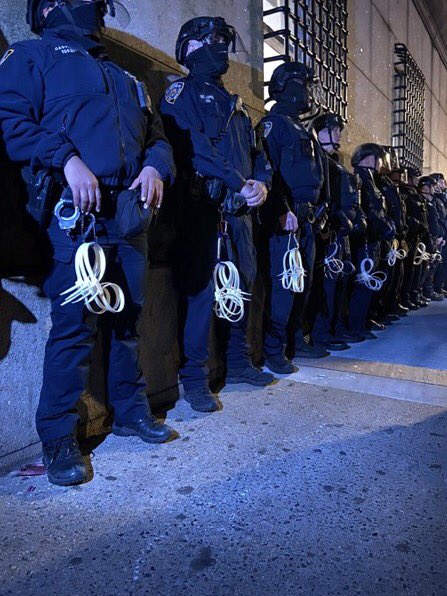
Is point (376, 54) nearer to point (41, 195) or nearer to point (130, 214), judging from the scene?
point (130, 214)

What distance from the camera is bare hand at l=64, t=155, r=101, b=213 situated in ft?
5.52

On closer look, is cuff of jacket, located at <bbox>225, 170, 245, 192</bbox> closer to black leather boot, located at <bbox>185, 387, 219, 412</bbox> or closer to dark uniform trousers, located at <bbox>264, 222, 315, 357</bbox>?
dark uniform trousers, located at <bbox>264, 222, 315, 357</bbox>

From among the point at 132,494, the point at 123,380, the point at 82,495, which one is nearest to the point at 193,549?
the point at 132,494

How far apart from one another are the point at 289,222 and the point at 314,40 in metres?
2.84

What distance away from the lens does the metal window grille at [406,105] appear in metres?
8.02

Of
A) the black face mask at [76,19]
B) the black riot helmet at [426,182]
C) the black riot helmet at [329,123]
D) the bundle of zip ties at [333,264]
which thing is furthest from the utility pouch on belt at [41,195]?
the black riot helmet at [426,182]

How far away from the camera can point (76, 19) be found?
1841mm

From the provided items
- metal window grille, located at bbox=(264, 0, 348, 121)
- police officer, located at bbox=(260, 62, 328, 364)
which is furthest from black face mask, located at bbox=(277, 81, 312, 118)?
metal window grille, located at bbox=(264, 0, 348, 121)

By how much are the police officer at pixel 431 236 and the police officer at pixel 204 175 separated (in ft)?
16.6

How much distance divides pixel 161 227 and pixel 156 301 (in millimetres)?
391

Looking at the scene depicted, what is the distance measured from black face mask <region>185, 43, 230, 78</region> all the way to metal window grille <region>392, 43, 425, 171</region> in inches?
246

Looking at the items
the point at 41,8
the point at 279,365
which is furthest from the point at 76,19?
the point at 279,365

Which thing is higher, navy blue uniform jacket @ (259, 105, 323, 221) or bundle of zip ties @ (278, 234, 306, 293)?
navy blue uniform jacket @ (259, 105, 323, 221)

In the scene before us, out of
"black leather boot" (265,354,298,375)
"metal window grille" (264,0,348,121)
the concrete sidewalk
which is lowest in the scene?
the concrete sidewalk
